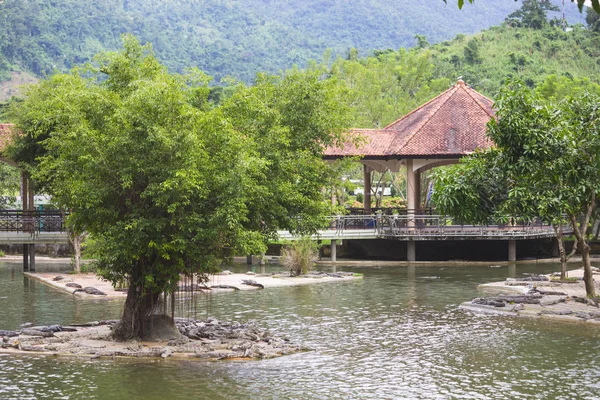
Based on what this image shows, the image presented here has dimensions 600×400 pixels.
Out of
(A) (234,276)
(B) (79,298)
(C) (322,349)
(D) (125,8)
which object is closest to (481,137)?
(A) (234,276)

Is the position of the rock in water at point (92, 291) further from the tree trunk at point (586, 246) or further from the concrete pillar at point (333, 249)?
the concrete pillar at point (333, 249)

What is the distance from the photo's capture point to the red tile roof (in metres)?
35.4

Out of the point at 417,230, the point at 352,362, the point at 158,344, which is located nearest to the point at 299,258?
the point at 417,230

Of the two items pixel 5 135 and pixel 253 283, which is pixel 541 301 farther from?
pixel 5 135

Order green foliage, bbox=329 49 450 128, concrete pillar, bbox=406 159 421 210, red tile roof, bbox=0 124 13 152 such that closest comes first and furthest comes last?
red tile roof, bbox=0 124 13 152
concrete pillar, bbox=406 159 421 210
green foliage, bbox=329 49 450 128

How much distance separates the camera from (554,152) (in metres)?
21.0

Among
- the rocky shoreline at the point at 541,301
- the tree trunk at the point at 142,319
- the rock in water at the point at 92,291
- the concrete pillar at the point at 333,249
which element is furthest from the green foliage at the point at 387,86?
the tree trunk at the point at 142,319

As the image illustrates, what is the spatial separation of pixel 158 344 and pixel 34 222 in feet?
63.8

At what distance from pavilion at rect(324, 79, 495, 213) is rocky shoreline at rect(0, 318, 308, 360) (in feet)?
70.5

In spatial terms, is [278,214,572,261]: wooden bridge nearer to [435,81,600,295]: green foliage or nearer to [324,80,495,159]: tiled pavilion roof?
[324,80,495,159]: tiled pavilion roof

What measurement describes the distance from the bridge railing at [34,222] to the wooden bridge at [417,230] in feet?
31.4

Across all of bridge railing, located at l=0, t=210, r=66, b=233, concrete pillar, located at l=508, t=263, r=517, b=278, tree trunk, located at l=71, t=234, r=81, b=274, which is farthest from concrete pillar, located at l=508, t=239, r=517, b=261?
bridge railing, located at l=0, t=210, r=66, b=233

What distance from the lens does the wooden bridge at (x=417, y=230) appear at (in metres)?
38.9

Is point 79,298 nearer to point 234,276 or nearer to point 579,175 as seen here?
point 234,276
